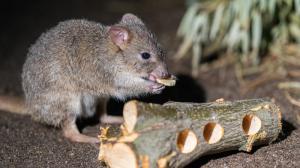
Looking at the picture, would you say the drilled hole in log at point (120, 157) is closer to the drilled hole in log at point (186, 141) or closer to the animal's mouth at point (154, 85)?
the drilled hole in log at point (186, 141)

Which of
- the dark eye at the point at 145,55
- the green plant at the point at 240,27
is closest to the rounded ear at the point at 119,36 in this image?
the dark eye at the point at 145,55

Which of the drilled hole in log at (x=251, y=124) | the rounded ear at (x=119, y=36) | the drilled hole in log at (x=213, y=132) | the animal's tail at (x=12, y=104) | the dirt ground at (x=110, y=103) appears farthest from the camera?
the animal's tail at (x=12, y=104)

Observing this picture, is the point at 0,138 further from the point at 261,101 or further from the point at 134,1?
the point at 134,1

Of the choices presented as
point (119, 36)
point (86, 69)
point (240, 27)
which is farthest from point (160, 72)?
point (240, 27)

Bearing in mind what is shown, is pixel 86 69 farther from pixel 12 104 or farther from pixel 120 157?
pixel 120 157

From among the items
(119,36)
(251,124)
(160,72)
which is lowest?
(251,124)

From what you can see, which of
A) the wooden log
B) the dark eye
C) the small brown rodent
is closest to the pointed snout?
the small brown rodent

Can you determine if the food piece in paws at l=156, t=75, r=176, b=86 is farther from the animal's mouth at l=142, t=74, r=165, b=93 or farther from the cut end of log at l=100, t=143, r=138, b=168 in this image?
the cut end of log at l=100, t=143, r=138, b=168

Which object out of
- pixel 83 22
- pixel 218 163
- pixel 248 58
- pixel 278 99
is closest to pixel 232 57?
pixel 248 58
